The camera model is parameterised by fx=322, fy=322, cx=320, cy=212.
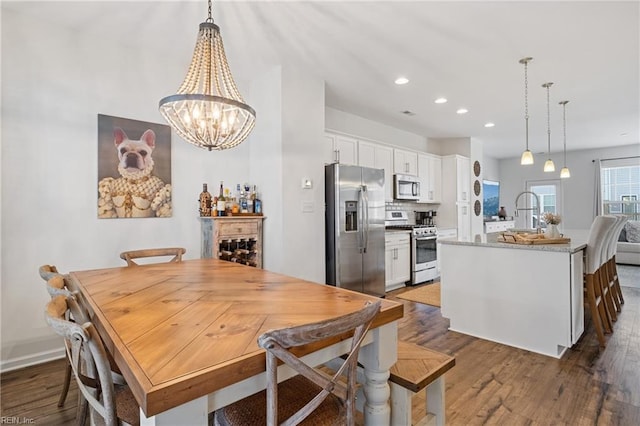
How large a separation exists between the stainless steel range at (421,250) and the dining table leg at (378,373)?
399 cm

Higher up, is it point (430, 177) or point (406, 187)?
point (430, 177)

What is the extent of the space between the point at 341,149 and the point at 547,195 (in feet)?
24.5

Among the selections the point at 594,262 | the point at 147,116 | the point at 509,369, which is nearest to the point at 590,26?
the point at 594,262

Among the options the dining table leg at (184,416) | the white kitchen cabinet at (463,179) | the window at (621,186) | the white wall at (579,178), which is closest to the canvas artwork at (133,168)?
the dining table leg at (184,416)

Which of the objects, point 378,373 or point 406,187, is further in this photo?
point 406,187

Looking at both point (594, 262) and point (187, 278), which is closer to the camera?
point (187, 278)

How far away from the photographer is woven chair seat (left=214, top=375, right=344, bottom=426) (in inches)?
43.5

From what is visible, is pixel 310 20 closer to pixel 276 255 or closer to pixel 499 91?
pixel 276 255

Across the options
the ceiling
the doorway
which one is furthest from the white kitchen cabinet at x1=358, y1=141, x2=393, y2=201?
the doorway

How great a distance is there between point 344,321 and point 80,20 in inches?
128

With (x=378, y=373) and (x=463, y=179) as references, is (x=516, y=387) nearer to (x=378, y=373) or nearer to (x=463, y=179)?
(x=378, y=373)

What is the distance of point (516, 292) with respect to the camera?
283 centimetres

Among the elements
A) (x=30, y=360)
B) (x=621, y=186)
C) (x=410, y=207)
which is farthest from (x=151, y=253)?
(x=621, y=186)

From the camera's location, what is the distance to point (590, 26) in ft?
8.95
